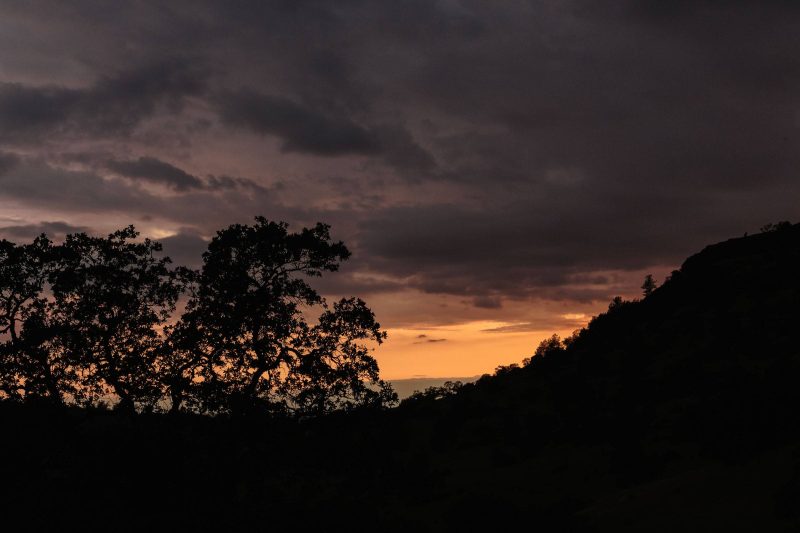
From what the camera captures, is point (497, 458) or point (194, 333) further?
point (497, 458)

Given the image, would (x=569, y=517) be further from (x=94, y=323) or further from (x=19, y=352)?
(x=19, y=352)

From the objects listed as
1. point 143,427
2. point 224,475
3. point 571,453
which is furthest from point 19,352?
point 571,453

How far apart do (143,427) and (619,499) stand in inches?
833

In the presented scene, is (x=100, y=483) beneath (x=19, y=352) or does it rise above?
beneath

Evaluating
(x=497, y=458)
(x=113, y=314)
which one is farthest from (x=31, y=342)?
(x=497, y=458)

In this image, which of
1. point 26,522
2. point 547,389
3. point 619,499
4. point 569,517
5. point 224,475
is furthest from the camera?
point 547,389

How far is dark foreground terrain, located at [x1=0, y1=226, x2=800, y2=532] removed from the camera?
75.5 feet

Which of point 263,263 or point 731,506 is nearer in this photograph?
point 263,263

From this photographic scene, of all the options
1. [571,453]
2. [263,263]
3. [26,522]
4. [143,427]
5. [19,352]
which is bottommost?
[571,453]

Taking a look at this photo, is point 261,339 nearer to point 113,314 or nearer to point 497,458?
point 113,314

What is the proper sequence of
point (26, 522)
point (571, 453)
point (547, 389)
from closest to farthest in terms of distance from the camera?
point (26, 522), point (571, 453), point (547, 389)

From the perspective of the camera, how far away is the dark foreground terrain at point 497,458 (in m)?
23.0

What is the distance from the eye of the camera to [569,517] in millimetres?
28531

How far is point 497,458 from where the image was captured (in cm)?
5122
